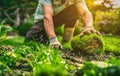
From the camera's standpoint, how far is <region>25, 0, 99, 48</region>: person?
25.7ft

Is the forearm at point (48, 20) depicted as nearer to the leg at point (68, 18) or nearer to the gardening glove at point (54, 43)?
the gardening glove at point (54, 43)

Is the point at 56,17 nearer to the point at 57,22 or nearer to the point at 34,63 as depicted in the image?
the point at 57,22

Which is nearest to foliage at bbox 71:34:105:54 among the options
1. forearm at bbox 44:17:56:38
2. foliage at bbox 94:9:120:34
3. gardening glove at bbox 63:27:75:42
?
forearm at bbox 44:17:56:38

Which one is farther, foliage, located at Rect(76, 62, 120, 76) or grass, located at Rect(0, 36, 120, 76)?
grass, located at Rect(0, 36, 120, 76)

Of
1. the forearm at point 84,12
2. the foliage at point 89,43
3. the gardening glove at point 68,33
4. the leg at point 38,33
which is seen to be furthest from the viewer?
the gardening glove at point 68,33

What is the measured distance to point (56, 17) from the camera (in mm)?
8664

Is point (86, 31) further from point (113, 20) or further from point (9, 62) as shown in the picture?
point (113, 20)

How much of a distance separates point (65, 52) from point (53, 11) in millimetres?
1146

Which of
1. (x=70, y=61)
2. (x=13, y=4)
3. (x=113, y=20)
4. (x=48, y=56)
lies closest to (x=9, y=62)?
(x=48, y=56)

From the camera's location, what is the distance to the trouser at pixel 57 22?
854 cm

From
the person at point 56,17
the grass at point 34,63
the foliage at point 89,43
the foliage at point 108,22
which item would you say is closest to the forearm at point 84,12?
the person at point 56,17

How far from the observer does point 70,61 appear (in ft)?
21.9

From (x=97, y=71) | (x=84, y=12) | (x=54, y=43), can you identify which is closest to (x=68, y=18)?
(x=84, y=12)

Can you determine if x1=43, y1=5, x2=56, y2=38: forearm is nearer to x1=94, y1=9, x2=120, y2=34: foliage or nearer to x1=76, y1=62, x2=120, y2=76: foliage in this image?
x1=76, y1=62, x2=120, y2=76: foliage
